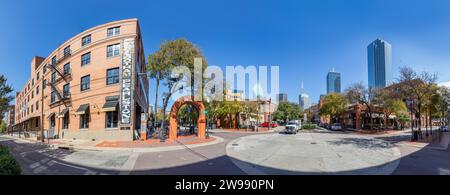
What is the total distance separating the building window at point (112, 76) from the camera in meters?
22.9

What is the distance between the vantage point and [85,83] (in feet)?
81.2

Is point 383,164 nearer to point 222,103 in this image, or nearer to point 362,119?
point 222,103

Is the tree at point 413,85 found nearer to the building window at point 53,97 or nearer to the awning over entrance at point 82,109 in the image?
the awning over entrance at point 82,109

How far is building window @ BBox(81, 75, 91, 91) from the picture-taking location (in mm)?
24388

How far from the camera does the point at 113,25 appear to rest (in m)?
23.9

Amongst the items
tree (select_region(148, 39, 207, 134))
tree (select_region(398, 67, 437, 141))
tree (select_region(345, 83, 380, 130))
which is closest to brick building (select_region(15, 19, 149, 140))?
tree (select_region(148, 39, 207, 134))

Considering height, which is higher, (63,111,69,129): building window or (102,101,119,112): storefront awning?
(102,101,119,112): storefront awning

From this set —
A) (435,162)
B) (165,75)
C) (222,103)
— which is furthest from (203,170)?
(222,103)

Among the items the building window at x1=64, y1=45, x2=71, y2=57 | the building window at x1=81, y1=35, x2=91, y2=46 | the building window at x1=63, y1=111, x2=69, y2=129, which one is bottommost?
the building window at x1=63, y1=111, x2=69, y2=129

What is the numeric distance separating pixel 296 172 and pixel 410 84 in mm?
20600

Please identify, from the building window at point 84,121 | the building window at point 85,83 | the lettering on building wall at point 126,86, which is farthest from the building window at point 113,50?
the building window at point 84,121

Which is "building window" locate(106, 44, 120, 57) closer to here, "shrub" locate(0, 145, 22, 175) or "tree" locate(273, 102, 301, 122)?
"shrub" locate(0, 145, 22, 175)

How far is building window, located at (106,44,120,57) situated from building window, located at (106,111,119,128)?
21.1ft
